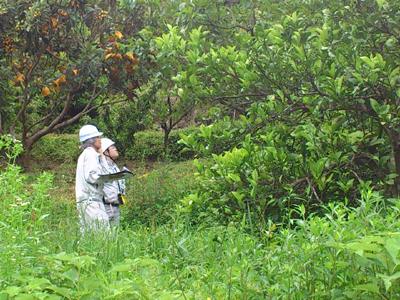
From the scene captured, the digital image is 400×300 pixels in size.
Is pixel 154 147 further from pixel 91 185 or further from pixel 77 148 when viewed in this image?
pixel 91 185

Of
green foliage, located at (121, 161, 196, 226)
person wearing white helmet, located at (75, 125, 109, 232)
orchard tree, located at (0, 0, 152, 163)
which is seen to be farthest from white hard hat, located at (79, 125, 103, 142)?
orchard tree, located at (0, 0, 152, 163)

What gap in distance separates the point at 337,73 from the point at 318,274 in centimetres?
231

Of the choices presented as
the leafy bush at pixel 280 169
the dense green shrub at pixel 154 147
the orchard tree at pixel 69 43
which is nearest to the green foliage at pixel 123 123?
the dense green shrub at pixel 154 147

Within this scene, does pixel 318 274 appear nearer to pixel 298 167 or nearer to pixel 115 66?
pixel 298 167

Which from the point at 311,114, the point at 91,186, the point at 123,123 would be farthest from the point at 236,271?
the point at 123,123

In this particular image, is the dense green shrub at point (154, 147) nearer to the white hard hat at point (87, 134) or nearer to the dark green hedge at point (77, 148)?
the dark green hedge at point (77, 148)

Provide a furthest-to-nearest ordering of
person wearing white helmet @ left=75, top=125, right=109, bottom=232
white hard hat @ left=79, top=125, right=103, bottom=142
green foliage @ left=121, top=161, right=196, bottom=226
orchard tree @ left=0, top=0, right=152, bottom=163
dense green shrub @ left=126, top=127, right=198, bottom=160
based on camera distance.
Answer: dense green shrub @ left=126, top=127, right=198, bottom=160
orchard tree @ left=0, top=0, right=152, bottom=163
green foliage @ left=121, top=161, right=196, bottom=226
white hard hat @ left=79, top=125, right=103, bottom=142
person wearing white helmet @ left=75, top=125, right=109, bottom=232

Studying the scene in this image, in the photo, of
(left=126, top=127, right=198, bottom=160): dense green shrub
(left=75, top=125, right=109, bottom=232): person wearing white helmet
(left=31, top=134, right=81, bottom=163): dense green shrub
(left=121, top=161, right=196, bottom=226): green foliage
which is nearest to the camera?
(left=75, top=125, right=109, bottom=232): person wearing white helmet

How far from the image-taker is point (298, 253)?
3172 mm

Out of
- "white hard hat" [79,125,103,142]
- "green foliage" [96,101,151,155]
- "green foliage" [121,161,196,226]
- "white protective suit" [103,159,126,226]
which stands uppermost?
"green foliage" [96,101,151,155]

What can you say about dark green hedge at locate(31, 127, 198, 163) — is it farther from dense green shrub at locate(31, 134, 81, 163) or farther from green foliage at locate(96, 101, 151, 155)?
green foliage at locate(96, 101, 151, 155)

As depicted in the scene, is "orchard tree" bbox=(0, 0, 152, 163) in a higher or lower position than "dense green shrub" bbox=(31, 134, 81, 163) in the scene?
Answer: higher

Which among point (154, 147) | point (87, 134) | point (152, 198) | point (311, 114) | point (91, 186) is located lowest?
point (152, 198)

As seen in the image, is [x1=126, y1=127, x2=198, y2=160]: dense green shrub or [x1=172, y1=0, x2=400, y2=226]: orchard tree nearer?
[x1=172, y1=0, x2=400, y2=226]: orchard tree
